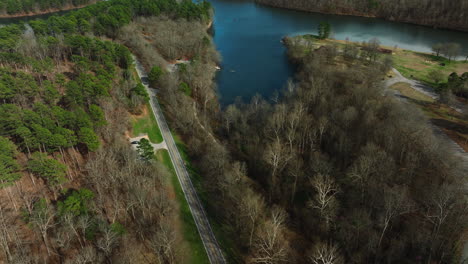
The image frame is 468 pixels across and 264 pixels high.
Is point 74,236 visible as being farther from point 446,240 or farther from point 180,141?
point 446,240

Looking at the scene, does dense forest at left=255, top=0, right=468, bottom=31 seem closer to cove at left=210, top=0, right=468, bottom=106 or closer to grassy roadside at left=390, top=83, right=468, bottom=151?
cove at left=210, top=0, right=468, bottom=106

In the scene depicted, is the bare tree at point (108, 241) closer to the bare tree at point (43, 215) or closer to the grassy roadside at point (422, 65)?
the bare tree at point (43, 215)

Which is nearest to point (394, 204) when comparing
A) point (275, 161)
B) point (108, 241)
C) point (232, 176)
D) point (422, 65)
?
point (275, 161)

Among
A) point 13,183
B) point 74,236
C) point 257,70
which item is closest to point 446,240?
point 74,236

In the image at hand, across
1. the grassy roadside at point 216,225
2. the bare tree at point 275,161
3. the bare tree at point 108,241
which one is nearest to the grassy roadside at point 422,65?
the bare tree at point 275,161

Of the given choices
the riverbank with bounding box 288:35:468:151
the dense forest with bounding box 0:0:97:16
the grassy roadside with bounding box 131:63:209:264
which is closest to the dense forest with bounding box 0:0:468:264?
the grassy roadside with bounding box 131:63:209:264
